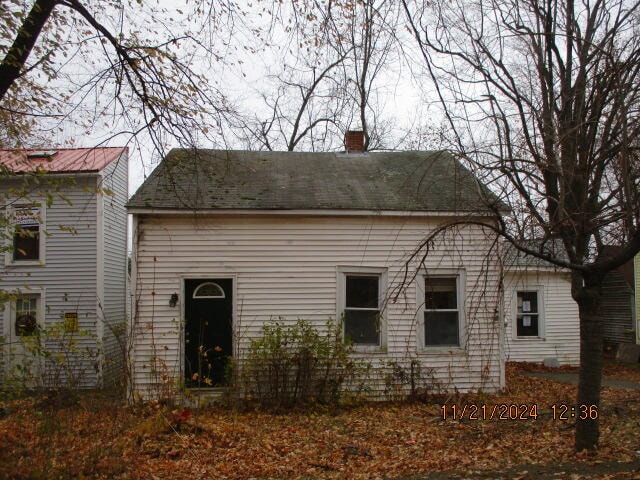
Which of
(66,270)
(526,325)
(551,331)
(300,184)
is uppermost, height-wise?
(300,184)

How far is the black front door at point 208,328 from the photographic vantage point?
1059 centimetres

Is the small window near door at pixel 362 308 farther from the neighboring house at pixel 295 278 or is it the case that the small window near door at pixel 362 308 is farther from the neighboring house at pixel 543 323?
the neighboring house at pixel 543 323

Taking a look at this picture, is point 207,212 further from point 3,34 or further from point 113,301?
point 113,301

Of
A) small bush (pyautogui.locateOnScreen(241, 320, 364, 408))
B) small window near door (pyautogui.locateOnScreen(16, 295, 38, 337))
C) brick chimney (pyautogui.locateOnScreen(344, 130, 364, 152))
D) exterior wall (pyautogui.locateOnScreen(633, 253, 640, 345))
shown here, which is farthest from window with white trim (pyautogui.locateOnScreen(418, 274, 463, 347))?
exterior wall (pyautogui.locateOnScreen(633, 253, 640, 345))

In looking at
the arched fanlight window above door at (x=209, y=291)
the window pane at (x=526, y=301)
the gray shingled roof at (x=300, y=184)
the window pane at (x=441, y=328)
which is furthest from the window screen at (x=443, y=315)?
the window pane at (x=526, y=301)

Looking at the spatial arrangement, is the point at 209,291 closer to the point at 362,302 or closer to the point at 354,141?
the point at 362,302

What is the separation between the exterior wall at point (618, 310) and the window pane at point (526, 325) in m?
4.65

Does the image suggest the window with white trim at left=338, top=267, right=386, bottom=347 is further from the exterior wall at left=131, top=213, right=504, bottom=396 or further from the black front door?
the black front door

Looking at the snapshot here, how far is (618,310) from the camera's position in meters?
21.0

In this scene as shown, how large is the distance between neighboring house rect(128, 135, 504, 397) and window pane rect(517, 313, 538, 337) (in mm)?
6859

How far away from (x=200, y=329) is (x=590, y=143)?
7605mm

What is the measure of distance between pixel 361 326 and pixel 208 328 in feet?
10.2

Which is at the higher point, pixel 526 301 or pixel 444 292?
pixel 444 292
